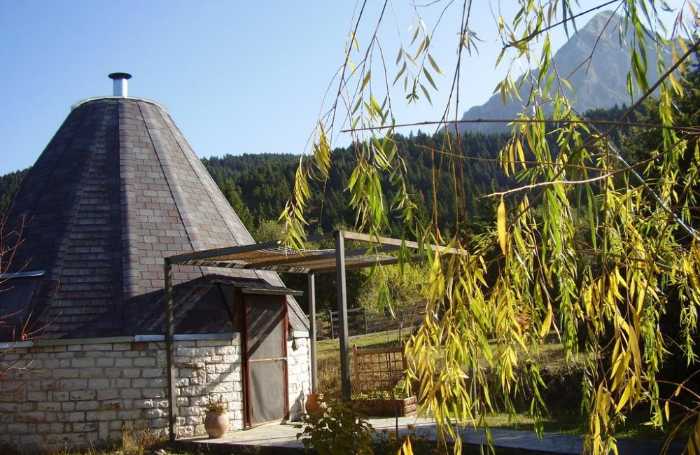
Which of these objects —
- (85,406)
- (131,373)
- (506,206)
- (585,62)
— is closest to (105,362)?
(131,373)

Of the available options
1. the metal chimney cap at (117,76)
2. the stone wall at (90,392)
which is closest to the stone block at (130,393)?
the stone wall at (90,392)

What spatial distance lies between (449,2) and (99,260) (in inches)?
428

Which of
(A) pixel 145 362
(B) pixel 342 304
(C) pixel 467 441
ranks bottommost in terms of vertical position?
(C) pixel 467 441

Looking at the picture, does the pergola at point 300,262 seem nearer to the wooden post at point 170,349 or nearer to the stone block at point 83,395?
the wooden post at point 170,349

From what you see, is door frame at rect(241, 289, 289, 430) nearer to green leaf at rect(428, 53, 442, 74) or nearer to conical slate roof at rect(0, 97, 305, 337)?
conical slate roof at rect(0, 97, 305, 337)

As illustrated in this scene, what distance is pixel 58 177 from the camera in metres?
14.0

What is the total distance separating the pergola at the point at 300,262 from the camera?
9.09 meters

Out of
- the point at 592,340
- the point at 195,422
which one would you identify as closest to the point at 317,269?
the point at 195,422

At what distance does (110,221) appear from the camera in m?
13.1

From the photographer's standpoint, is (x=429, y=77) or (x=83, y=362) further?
(x=83, y=362)

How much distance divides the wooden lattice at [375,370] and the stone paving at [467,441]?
2.91 meters

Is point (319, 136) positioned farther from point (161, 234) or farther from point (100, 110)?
point (100, 110)

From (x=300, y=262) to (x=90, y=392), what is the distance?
3993 mm

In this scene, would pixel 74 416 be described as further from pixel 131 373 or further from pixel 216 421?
pixel 216 421
